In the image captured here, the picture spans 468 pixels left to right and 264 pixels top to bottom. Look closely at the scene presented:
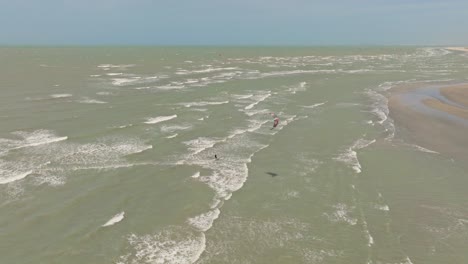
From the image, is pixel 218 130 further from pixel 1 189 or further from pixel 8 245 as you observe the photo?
pixel 8 245

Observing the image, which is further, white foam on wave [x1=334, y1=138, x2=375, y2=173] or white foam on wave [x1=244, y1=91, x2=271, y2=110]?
white foam on wave [x1=244, y1=91, x2=271, y2=110]

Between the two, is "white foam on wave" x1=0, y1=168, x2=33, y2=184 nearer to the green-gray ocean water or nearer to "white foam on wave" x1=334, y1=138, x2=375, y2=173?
the green-gray ocean water

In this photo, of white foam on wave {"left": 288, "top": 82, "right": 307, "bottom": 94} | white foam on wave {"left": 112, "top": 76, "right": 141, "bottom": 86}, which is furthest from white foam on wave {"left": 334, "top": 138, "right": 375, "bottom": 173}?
white foam on wave {"left": 112, "top": 76, "right": 141, "bottom": 86}

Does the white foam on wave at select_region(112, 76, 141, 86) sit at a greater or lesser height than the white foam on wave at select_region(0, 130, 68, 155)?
lesser

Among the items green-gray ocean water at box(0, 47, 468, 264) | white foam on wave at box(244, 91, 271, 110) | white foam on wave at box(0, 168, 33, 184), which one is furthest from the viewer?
white foam on wave at box(244, 91, 271, 110)

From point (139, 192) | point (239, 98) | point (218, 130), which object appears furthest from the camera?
point (239, 98)

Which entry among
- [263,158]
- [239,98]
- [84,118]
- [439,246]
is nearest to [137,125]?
[84,118]

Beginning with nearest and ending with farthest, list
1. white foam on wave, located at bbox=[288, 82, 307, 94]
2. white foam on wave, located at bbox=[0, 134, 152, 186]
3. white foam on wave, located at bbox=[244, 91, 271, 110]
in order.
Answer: white foam on wave, located at bbox=[0, 134, 152, 186] < white foam on wave, located at bbox=[244, 91, 271, 110] < white foam on wave, located at bbox=[288, 82, 307, 94]

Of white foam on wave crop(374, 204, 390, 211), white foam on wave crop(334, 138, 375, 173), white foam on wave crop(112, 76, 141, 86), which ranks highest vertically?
white foam on wave crop(374, 204, 390, 211)
